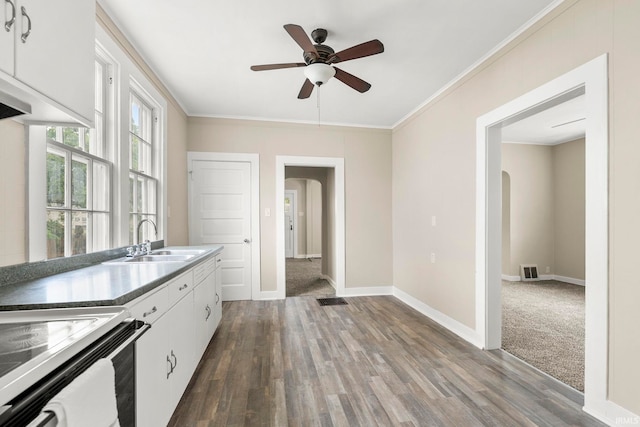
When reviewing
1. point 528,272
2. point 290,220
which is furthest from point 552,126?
point 290,220

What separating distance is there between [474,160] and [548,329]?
2069 millimetres

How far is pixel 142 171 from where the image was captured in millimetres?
3016

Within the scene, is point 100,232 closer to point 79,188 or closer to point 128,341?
point 79,188

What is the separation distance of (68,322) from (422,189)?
3678 millimetres

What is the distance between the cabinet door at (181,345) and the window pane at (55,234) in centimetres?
82

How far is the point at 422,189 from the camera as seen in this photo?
12.6 feet

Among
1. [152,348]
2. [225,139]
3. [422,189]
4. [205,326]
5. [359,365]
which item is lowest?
[359,365]

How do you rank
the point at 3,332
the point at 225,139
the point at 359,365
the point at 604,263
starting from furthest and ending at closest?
1. the point at 225,139
2. the point at 359,365
3. the point at 604,263
4. the point at 3,332

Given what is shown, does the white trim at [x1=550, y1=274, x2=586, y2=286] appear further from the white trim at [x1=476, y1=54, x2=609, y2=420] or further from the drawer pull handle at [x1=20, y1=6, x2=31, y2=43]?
the drawer pull handle at [x1=20, y1=6, x2=31, y2=43]

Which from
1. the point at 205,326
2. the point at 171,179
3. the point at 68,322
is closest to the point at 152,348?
the point at 68,322

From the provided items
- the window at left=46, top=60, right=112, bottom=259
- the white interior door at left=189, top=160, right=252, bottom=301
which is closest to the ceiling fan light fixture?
the window at left=46, top=60, right=112, bottom=259

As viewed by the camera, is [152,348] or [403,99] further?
[403,99]

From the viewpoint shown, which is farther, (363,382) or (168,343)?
(363,382)

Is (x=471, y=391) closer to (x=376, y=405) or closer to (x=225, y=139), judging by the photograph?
(x=376, y=405)
